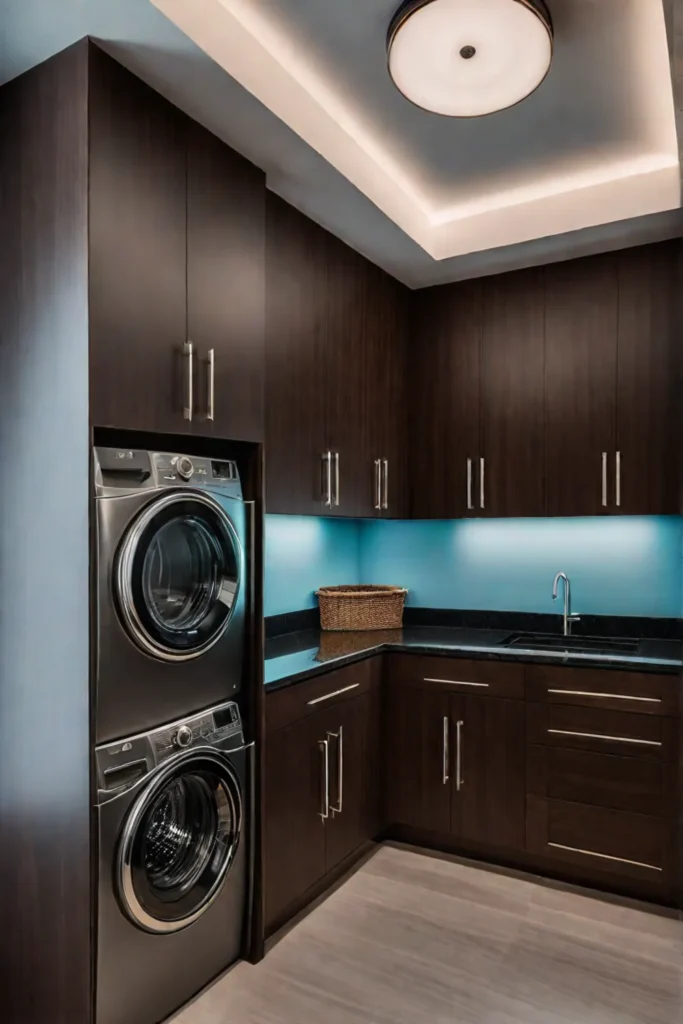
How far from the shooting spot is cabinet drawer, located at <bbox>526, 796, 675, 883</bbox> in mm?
2660

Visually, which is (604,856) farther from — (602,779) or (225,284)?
(225,284)

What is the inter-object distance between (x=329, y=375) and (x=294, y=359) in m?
0.26

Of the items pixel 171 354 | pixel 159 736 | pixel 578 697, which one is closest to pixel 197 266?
pixel 171 354

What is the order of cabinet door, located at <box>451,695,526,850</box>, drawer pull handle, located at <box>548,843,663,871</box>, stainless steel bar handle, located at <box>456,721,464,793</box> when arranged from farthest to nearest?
stainless steel bar handle, located at <box>456,721,464,793</box> → cabinet door, located at <box>451,695,526,850</box> → drawer pull handle, located at <box>548,843,663,871</box>

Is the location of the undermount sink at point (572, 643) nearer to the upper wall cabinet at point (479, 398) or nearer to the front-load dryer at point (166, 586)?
the upper wall cabinet at point (479, 398)

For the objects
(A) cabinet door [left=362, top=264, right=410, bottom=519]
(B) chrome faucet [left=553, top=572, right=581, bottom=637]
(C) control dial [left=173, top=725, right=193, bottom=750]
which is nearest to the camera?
(C) control dial [left=173, top=725, right=193, bottom=750]

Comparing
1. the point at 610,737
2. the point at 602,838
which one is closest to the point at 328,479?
the point at 610,737

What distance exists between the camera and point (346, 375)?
3.10m

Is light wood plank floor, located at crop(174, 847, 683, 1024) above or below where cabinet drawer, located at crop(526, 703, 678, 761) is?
below

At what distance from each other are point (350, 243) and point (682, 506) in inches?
70.8

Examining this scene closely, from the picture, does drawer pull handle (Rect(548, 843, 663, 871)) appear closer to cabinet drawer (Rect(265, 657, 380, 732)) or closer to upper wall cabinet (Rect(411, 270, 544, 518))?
cabinet drawer (Rect(265, 657, 380, 732))

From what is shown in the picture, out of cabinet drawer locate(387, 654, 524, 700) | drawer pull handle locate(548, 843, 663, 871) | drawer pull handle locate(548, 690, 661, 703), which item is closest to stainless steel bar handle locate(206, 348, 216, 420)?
cabinet drawer locate(387, 654, 524, 700)

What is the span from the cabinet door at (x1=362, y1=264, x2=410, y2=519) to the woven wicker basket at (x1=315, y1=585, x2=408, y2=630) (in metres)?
0.44

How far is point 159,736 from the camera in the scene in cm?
196
